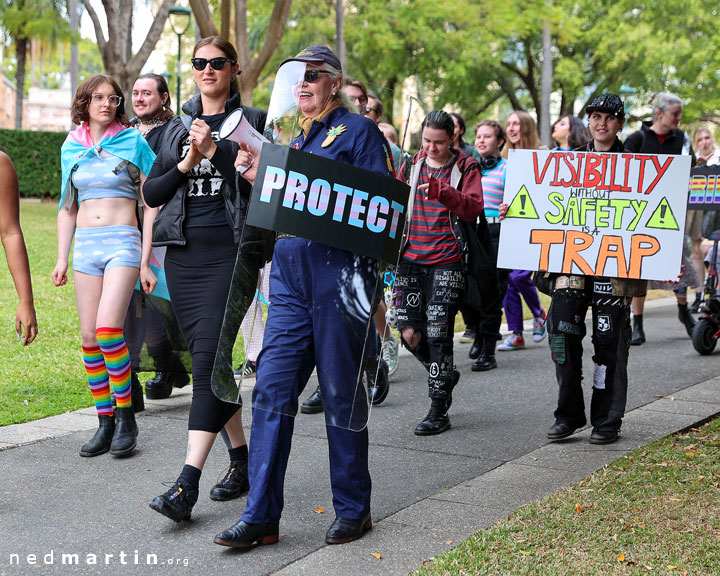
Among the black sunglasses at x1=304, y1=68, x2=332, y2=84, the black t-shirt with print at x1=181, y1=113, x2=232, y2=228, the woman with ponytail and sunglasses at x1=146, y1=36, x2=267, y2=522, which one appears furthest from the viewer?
the black t-shirt with print at x1=181, y1=113, x2=232, y2=228

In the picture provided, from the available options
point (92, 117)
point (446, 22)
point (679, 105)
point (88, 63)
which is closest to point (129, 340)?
point (92, 117)

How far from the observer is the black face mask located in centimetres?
834

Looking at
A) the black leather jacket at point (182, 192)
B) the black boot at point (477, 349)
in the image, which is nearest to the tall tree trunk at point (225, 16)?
the black boot at point (477, 349)

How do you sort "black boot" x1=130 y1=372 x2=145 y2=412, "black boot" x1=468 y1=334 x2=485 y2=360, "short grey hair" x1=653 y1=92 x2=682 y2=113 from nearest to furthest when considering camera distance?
"black boot" x1=130 y1=372 x2=145 y2=412 < "black boot" x1=468 y1=334 x2=485 y2=360 < "short grey hair" x1=653 y1=92 x2=682 y2=113

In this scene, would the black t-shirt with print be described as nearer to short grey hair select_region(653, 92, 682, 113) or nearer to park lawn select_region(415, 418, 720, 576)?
park lawn select_region(415, 418, 720, 576)

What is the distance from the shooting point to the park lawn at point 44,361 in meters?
6.36

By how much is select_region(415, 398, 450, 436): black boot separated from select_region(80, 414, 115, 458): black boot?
5.82 feet

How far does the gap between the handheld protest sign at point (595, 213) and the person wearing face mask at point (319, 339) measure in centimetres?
197

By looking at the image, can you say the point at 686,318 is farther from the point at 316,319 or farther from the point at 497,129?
the point at 316,319

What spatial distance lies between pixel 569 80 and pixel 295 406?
2993 cm

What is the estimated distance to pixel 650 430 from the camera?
5.88 meters

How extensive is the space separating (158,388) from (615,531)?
3572mm

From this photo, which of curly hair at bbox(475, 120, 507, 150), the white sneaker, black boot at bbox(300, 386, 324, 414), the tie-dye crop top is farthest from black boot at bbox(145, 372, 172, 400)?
the white sneaker

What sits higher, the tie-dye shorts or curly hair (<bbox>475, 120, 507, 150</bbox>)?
curly hair (<bbox>475, 120, 507, 150</bbox>)
